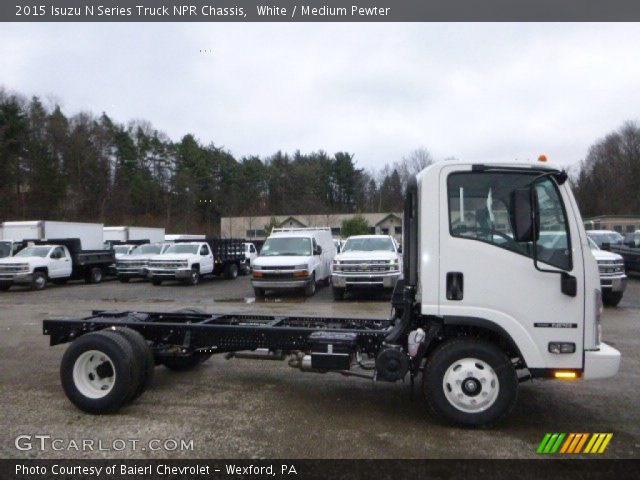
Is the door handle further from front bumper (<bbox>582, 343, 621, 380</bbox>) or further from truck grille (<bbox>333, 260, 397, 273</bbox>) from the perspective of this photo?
truck grille (<bbox>333, 260, 397, 273</bbox>)

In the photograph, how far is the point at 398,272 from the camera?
45.5 ft

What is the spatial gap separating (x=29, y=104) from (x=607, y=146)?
278 ft

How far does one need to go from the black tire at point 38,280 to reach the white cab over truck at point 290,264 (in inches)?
375

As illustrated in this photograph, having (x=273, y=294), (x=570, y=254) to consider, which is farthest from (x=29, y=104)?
(x=570, y=254)

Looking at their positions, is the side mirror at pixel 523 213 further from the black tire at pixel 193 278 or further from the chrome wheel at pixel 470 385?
the black tire at pixel 193 278

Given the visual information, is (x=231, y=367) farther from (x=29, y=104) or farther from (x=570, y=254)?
(x=29, y=104)

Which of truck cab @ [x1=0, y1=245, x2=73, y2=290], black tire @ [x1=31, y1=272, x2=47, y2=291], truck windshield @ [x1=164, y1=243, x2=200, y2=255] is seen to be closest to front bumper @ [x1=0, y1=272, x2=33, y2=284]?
truck cab @ [x1=0, y1=245, x2=73, y2=290]

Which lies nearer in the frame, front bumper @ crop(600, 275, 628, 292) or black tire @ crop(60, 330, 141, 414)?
black tire @ crop(60, 330, 141, 414)

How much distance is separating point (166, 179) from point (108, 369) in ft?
210

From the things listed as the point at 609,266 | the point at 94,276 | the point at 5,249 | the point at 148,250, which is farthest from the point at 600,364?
the point at 5,249

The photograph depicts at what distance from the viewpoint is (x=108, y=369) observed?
5.28 meters

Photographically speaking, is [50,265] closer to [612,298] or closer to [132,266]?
[132,266]

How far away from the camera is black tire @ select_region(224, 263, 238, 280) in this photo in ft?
78.2

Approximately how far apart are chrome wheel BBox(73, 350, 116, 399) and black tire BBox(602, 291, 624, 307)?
39.9 ft
